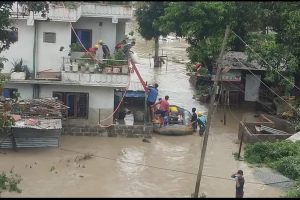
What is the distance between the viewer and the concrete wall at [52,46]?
2169cm

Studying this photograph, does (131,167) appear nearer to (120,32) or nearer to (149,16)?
(120,32)

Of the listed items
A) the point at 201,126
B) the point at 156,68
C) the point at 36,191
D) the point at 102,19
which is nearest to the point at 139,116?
the point at 201,126

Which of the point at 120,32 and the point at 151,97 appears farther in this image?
the point at 120,32

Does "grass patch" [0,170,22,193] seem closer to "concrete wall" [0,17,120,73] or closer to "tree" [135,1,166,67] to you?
"concrete wall" [0,17,120,73]

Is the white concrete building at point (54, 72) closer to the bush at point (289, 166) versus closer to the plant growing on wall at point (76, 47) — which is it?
the plant growing on wall at point (76, 47)

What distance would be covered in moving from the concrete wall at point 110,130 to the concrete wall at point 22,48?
10.4ft

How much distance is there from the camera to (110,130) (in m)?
21.6

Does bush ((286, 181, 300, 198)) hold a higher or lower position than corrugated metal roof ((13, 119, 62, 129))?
lower

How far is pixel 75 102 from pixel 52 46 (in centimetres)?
248

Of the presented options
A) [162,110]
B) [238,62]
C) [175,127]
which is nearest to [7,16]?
[162,110]

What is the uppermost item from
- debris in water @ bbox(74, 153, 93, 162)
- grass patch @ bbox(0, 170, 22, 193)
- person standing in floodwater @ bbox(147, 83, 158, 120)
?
person standing in floodwater @ bbox(147, 83, 158, 120)

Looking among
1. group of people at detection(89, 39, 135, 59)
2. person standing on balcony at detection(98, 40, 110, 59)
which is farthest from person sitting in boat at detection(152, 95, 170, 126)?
person standing on balcony at detection(98, 40, 110, 59)

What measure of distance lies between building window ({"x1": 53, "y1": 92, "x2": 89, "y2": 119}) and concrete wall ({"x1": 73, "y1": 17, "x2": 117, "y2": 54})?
11.2 feet

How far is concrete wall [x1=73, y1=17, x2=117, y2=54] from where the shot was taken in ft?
77.8
